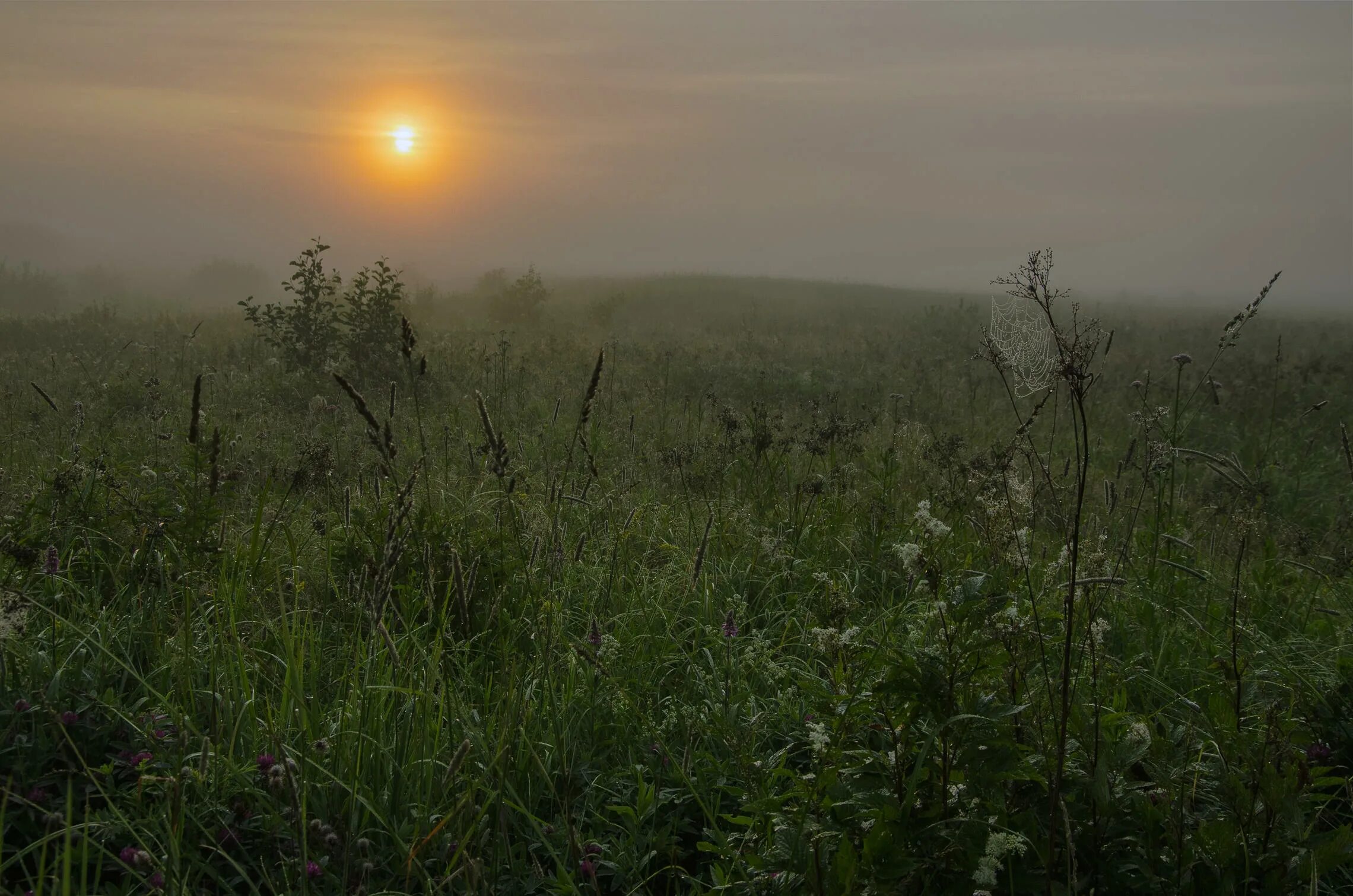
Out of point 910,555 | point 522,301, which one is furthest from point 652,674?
point 522,301

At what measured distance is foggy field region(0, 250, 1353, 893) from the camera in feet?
5.29

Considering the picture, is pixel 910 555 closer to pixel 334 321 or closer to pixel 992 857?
pixel 992 857

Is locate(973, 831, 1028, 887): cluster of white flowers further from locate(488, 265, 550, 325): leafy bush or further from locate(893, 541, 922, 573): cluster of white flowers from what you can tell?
locate(488, 265, 550, 325): leafy bush

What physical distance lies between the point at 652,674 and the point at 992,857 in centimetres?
158

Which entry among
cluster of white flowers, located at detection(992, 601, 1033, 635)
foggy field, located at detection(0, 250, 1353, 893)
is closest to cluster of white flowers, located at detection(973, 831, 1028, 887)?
foggy field, located at detection(0, 250, 1353, 893)

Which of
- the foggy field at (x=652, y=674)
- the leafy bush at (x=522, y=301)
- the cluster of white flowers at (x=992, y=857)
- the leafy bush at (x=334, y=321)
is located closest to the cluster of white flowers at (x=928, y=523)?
the foggy field at (x=652, y=674)

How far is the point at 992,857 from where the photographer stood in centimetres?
142

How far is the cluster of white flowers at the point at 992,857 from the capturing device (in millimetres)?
1380

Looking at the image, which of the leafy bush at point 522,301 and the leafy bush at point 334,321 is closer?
the leafy bush at point 334,321

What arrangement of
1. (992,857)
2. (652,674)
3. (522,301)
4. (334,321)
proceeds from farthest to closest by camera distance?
(522,301)
(334,321)
(652,674)
(992,857)

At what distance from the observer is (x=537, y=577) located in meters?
3.51

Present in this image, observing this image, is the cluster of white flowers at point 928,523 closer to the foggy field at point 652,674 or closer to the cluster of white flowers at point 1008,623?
the foggy field at point 652,674

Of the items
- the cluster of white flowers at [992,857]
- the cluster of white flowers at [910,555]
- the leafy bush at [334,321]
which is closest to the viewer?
the cluster of white flowers at [992,857]

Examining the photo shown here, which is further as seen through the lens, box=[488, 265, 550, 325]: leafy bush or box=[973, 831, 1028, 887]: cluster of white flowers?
box=[488, 265, 550, 325]: leafy bush
